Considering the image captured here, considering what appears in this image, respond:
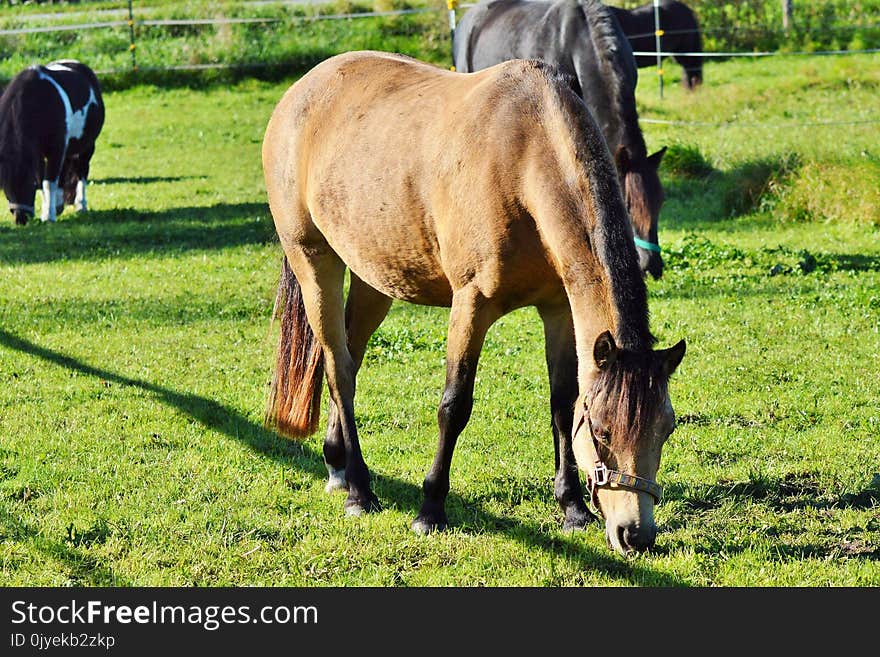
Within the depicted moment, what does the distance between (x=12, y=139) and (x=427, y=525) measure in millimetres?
9060

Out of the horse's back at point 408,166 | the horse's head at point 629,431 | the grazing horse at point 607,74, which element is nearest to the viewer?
the horse's head at point 629,431

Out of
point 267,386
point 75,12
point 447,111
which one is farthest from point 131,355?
point 75,12

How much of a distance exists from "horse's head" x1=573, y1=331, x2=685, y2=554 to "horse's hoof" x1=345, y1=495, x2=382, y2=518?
1424 millimetres

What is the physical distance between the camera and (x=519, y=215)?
3951 millimetres

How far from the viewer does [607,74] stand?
8.48 metres

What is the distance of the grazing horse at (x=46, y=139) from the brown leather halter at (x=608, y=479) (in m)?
9.65

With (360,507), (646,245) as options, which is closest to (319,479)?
(360,507)

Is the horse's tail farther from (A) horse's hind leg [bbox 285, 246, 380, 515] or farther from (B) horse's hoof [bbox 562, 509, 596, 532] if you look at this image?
(B) horse's hoof [bbox 562, 509, 596, 532]

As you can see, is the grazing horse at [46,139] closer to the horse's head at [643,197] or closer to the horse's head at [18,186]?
the horse's head at [18,186]

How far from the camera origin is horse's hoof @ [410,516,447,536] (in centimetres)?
439

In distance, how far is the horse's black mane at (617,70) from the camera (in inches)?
327

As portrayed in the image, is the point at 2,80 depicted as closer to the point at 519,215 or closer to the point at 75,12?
the point at 75,12

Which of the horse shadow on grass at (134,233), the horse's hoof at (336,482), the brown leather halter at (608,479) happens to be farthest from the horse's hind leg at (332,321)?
the horse shadow on grass at (134,233)

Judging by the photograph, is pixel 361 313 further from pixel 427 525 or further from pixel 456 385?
pixel 427 525
